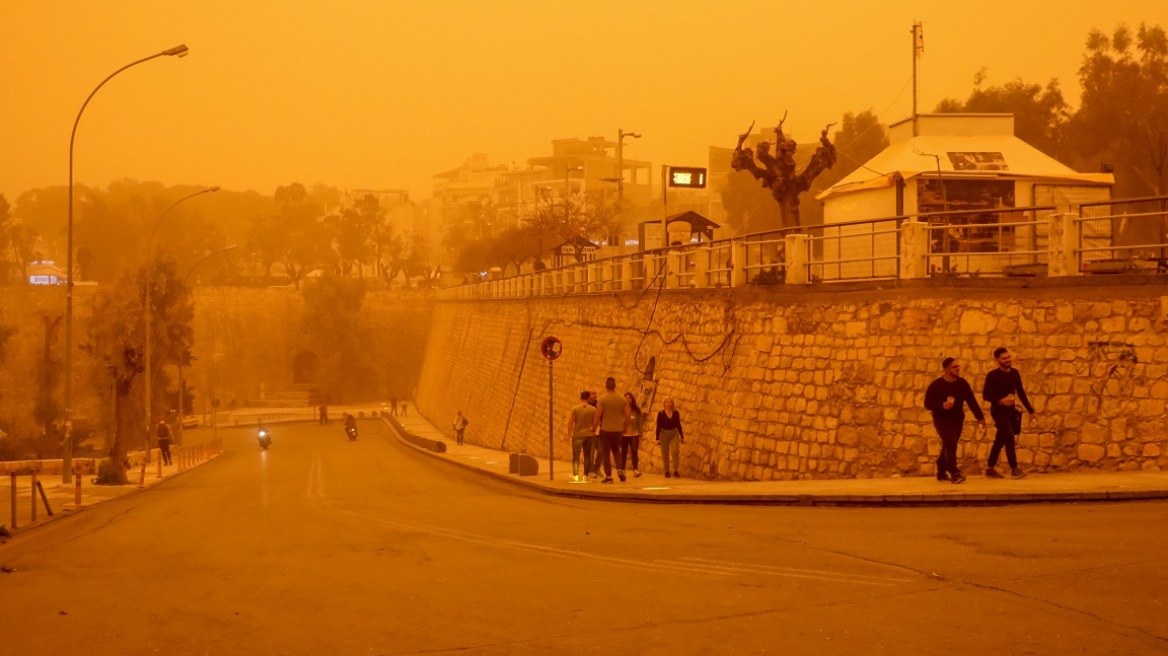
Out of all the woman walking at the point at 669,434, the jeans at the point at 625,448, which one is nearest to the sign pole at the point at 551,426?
the jeans at the point at 625,448

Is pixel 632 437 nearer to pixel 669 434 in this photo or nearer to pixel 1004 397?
pixel 669 434

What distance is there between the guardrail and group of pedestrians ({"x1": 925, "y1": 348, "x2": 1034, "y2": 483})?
216cm

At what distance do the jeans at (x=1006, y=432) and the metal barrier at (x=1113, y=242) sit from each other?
2.39m

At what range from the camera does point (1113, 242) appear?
691 inches

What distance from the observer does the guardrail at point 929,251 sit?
1447 centimetres

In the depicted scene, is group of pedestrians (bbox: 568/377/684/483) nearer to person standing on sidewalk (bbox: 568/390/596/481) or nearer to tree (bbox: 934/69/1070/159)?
person standing on sidewalk (bbox: 568/390/596/481)

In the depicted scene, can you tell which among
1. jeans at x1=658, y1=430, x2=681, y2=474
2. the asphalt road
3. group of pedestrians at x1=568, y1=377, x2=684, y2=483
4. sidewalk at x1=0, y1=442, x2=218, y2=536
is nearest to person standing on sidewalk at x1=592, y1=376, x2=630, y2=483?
group of pedestrians at x1=568, y1=377, x2=684, y2=483

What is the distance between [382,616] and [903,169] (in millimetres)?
16806

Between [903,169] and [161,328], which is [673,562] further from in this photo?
[161,328]

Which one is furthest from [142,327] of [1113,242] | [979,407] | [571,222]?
[979,407]

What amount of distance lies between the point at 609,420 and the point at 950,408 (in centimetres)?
616

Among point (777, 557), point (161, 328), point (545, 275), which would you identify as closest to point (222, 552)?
point (777, 557)

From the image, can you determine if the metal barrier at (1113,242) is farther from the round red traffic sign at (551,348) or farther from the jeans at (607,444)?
the round red traffic sign at (551,348)

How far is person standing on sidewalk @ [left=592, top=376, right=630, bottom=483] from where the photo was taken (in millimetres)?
17750
